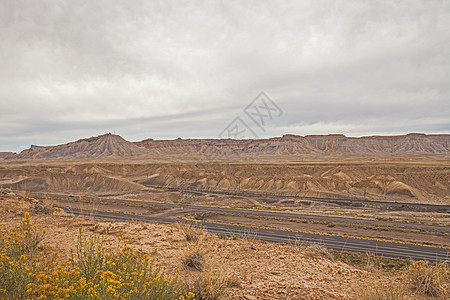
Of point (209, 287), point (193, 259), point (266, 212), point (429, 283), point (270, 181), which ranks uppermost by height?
point (209, 287)

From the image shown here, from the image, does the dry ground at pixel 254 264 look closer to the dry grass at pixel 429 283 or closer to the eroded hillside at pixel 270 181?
the dry grass at pixel 429 283

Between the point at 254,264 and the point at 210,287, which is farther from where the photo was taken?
the point at 254,264

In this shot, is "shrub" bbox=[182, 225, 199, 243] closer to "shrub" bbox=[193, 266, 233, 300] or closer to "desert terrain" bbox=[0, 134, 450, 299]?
"desert terrain" bbox=[0, 134, 450, 299]

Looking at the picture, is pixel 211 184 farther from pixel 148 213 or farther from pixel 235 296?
pixel 235 296

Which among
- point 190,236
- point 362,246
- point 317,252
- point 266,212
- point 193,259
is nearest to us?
point 193,259

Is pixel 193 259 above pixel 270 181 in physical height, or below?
above

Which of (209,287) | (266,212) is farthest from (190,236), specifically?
(266,212)

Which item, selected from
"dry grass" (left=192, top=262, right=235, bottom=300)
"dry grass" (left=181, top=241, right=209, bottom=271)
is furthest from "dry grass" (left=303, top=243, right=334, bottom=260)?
"dry grass" (left=192, top=262, right=235, bottom=300)

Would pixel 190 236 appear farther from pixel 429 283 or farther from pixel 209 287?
pixel 429 283

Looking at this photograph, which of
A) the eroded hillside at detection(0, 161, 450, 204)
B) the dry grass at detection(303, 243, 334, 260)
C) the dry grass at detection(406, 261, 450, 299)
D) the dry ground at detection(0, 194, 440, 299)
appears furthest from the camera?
the eroded hillside at detection(0, 161, 450, 204)

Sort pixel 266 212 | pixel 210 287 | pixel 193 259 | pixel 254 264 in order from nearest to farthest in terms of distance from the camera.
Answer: pixel 210 287, pixel 193 259, pixel 254 264, pixel 266 212

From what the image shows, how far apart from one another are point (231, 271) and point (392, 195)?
66393mm

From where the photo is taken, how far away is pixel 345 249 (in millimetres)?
23984

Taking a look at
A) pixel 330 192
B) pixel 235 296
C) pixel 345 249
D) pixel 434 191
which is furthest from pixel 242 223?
pixel 434 191
